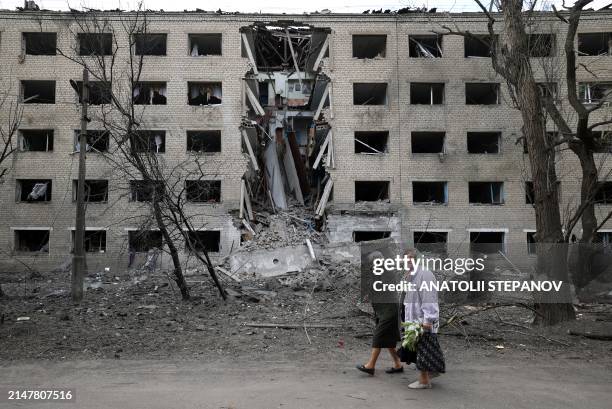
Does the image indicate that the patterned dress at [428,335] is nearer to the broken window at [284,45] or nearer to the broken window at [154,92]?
the broken window at [284,45]

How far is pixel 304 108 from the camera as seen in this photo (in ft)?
92.6

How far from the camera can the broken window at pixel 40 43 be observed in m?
27.1

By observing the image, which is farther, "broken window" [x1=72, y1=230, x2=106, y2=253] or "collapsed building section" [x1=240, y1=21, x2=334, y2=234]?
"collapsed building section" [x1=240, y1=21, x2=334, y2=234]

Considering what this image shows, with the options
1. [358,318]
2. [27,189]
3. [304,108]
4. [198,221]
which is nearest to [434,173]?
[304,108]

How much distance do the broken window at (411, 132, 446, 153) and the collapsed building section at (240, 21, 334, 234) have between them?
566 cm

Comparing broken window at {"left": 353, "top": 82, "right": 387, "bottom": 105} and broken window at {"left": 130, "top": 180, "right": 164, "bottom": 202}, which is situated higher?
broken window at {"left": 353, "top": 82, "right": 387, "bottom": 105}

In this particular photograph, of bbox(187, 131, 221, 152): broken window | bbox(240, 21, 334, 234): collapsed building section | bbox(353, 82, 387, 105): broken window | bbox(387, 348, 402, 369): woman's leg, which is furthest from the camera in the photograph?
bbox(353, 82, 387, 105): broken window

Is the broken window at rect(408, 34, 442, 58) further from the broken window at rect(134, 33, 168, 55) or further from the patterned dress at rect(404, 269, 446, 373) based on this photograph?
the patterned dress at rect(404, 269, 446, 373)

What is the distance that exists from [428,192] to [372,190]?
10.9ft

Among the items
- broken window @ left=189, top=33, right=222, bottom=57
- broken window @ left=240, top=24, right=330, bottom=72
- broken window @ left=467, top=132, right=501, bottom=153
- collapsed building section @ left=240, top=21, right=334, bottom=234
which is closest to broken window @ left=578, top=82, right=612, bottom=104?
broken window @ left=467, top=132, right=501, bottom=153

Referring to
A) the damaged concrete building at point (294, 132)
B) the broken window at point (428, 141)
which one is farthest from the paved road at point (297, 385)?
the broken window at point (428, 141)

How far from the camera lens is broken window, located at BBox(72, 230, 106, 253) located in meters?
25.3

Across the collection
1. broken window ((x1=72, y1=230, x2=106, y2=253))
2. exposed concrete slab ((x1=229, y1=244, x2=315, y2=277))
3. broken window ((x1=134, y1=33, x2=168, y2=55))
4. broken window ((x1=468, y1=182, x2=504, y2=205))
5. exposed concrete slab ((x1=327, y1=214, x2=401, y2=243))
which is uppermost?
broken window ((x1=134, y1=33, x2=168, y2=55))

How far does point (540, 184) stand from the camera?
997cm
